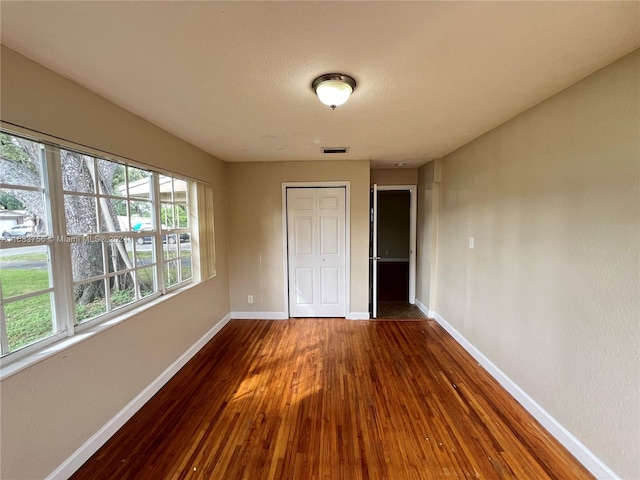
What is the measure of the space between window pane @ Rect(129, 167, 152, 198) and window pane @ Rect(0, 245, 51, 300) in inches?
33.6

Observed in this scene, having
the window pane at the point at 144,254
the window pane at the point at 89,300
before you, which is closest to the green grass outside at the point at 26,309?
the window pane at the point at 89,300

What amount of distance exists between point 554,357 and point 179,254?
3402 mm

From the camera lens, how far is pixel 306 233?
3912mm

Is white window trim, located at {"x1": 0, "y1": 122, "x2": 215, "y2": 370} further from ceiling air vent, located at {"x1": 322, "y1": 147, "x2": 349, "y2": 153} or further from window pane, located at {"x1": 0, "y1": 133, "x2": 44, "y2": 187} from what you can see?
ceiling air vent, located at {"x1": 322, "y1": 147, "x2": 349, "y2": 153}

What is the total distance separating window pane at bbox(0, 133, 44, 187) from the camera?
1.33 meters

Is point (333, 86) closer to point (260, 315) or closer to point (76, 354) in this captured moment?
point (76, 354)

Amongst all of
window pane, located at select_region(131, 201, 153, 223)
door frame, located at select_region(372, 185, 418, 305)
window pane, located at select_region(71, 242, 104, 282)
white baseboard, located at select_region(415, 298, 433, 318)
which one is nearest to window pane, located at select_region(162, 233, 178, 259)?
window pane, located at select_region(131, 201, 153, 223)

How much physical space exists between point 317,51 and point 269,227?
9.06 feet

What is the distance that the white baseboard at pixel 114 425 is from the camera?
1520 millimetres

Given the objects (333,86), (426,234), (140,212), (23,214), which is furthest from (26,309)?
(426,234)

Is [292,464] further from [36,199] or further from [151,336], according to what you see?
[36,199]

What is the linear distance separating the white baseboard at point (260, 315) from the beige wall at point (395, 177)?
2657 millimetres

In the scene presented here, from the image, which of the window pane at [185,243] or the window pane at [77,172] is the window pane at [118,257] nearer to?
the window pane at [77,172]

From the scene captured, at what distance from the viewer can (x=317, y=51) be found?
4.40 feet
